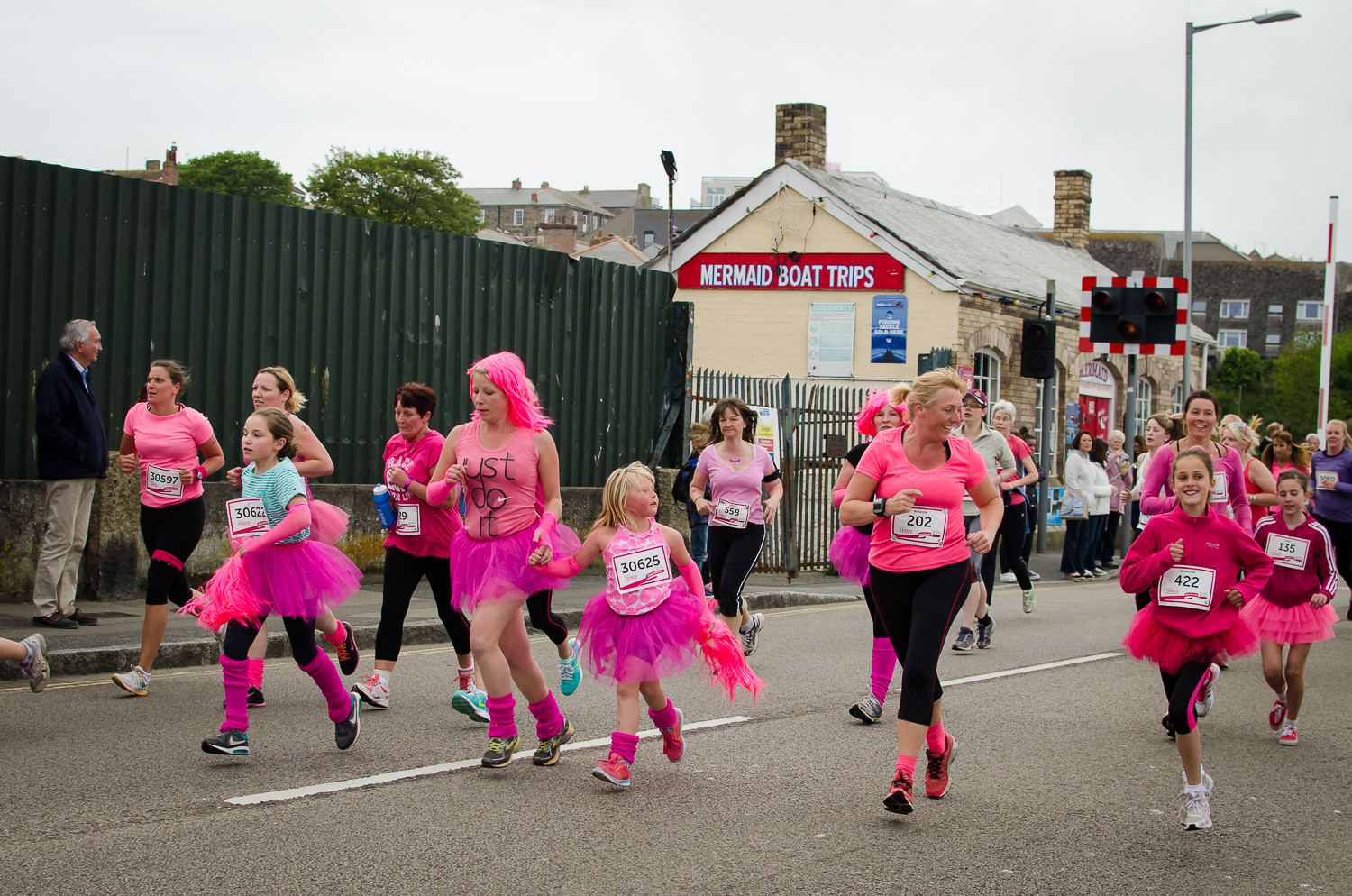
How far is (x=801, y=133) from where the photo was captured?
1049 inches

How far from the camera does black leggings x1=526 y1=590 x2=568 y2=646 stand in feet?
20.8

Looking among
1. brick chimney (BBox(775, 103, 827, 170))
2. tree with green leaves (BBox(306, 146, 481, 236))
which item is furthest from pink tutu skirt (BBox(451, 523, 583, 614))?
tree with green leaves (BBox(306, 146, 481, 236))

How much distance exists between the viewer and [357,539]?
40.6 feet

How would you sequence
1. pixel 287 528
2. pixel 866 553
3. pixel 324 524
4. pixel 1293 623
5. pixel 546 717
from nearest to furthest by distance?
1. pixel 546 717
2. pixel 287 528
3. pixel 324 524
4. pixel 1293 623
5. pixel 866 553

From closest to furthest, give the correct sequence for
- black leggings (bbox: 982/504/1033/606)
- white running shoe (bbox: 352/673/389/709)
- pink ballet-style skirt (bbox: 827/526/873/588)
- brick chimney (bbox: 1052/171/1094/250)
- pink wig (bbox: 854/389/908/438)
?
white running shoe (bbox: 352/673/389/709) < pink wig (bbox: 854/389/908/438) < pink ballet-style skirt (bbox: 827/526/873/588) < black leggings (bbox: 982/504/1033/606) < brick chimney (bbox: 1052/171/1094/250)

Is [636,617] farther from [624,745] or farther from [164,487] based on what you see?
[164,487]

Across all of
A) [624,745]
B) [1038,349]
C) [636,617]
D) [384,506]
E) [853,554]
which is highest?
[1038,349]

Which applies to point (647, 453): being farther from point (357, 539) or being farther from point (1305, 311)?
point (1305, 311)

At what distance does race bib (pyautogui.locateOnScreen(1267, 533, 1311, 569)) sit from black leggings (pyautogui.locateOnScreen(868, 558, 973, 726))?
282 centimetres

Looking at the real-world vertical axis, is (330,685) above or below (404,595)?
below

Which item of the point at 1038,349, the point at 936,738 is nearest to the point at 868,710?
the point at 936,738

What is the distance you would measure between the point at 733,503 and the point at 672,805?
3.80 m

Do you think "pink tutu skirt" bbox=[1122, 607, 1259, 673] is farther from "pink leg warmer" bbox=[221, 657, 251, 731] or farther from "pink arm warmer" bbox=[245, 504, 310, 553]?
"pink leg warmer" bbox=[221, 657, 251, 731]

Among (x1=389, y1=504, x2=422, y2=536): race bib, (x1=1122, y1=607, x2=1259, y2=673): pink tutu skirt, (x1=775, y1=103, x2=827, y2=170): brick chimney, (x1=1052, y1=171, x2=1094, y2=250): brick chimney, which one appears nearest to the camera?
(x1=1122, y1=607, x2=1259, y2=673): pink tutu skirt
